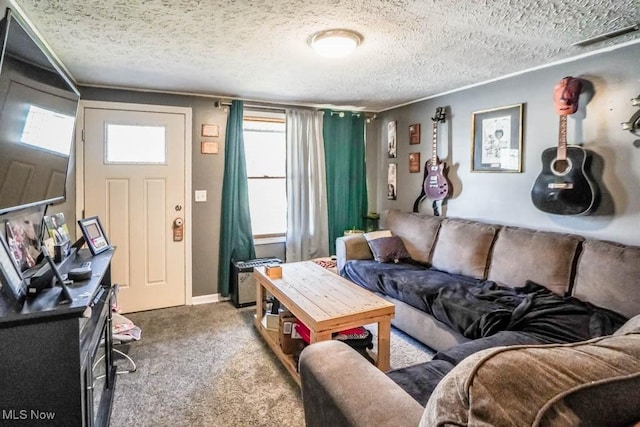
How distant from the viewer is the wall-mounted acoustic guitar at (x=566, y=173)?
2521mm

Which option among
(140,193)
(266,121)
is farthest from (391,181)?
(140,193)

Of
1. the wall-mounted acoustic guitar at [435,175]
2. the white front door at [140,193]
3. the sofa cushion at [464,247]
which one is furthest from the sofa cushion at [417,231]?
the white front door at [140,193]

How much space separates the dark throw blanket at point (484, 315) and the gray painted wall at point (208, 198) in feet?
6.20

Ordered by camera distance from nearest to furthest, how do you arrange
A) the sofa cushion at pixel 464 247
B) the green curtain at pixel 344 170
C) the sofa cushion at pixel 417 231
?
the sofa cushion at pixel 464 247, the sofa cushion at pixel 417 231, the green curtain at pixel 344 170

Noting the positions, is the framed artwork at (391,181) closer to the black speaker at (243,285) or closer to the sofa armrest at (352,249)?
the sofa armrest at (352,249)

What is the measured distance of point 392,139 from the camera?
14.7 feet

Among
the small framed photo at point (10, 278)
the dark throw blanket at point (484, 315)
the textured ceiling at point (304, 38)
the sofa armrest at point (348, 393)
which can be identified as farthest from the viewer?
the textured ceiling at point (304, 38)

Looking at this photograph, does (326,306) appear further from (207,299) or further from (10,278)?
(207,299)

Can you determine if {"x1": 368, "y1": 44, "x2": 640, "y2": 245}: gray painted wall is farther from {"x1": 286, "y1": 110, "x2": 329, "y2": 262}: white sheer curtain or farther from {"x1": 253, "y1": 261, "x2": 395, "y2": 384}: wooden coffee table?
{"x1": 253, "y1": 261, "x2": 395, "y2": 384}: wooden coffee table

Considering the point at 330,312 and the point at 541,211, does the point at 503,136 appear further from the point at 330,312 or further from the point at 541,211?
the point at 330,312

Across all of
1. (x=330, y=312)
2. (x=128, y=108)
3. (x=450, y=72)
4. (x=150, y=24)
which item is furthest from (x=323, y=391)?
(x=128, y=108)

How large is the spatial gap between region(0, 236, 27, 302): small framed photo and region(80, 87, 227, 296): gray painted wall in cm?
238

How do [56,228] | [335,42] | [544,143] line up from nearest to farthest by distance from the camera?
1. [335,42]
2. [56,228]
3. [544,143]

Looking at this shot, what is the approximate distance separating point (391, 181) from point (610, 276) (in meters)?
2.61
